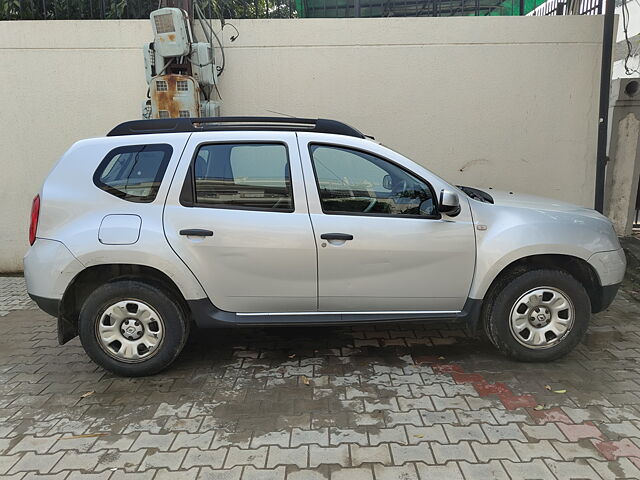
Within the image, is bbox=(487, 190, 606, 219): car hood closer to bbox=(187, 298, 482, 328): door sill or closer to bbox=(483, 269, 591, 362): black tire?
bbox=(483, 269, 591, 362): black tire

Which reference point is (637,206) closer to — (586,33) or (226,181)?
(586,33)

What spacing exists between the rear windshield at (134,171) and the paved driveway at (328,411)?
4.64 ft

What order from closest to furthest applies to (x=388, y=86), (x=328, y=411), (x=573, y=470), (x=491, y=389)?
(x=573, y=470) → (x=328, y=411) → (x=491, y=389) → (x=388, y=86)

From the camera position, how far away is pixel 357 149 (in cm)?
367

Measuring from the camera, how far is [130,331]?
3.61 m

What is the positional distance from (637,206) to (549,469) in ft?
18.1

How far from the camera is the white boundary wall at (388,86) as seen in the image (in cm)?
603

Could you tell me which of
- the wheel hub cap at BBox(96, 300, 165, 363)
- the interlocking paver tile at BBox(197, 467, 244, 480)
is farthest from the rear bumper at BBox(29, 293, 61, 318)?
the interlocking paver tile at BBox(197, 467, 244, 480)

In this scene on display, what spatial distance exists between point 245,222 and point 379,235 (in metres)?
0.97

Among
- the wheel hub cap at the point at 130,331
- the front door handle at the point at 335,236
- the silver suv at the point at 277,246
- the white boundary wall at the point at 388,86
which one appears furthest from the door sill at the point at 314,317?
the white boundary wall at the point at 388,86

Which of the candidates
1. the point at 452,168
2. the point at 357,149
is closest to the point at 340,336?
the point at 357,149

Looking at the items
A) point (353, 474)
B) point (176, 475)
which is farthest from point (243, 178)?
point (353, 474)

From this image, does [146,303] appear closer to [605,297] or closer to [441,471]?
[441,471]

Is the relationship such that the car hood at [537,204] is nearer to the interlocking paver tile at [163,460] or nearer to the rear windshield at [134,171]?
the rear windshield at [134,171]
